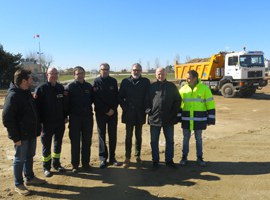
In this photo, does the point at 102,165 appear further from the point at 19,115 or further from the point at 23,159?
the point at 19,115

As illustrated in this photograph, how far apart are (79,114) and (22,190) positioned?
5.24ft

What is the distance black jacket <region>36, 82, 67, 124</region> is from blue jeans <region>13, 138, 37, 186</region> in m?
0.56

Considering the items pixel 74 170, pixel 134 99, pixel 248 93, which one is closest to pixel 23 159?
pixel 74 170

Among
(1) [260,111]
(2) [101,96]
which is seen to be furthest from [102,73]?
(1) [260,111]

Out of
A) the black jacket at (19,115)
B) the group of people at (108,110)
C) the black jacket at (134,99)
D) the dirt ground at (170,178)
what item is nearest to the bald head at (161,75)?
the group of people at (108,110)

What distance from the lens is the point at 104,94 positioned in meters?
5.83

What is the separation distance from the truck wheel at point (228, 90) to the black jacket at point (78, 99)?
49.4 feet

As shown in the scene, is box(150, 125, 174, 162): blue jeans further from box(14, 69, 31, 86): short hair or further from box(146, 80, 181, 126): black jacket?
box(14, 69, 31, 86): short hair

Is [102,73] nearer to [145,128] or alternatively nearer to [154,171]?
[154,171]

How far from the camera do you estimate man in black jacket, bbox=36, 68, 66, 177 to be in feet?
17.6

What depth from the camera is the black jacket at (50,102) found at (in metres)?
5.37

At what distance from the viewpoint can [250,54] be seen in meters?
18.5

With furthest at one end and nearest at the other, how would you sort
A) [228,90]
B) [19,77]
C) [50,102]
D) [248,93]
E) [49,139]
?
[248,93] → [228,90] → [49,139] → [50,102] → [19,77]

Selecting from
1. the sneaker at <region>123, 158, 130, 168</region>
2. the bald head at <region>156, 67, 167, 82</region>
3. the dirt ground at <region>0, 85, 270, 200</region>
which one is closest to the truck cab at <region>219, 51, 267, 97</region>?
the dirt ground at <region>0, 85, 270, 200</region>
